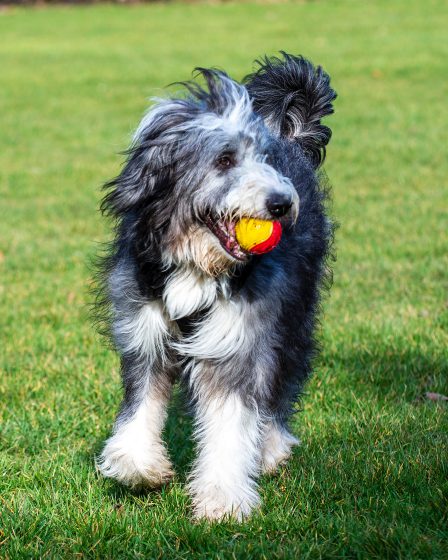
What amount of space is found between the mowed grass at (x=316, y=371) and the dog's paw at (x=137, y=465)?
0.11 m

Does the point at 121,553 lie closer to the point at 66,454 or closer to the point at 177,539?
the point at 177,539

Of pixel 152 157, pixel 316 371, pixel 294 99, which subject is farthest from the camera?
pixel 316 371

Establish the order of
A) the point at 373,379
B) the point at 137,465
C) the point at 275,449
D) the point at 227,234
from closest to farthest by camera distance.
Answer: the point at 227,234, the point at 137,465, the point at 275,449, the point at 373,379

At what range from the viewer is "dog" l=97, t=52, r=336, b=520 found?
12.5 feet

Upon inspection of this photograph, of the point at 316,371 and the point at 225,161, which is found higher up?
the point at 225,161

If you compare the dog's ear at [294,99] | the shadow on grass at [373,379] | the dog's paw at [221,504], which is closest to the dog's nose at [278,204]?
the dog's paw at [221,504]

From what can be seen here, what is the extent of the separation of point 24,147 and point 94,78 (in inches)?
245

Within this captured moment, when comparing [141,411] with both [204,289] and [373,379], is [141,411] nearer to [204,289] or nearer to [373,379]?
[204,289]

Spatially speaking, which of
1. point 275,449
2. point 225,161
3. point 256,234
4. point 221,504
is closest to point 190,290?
point 256,234

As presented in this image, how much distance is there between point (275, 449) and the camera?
4.65m

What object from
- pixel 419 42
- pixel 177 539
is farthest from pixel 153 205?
pixel 419 42

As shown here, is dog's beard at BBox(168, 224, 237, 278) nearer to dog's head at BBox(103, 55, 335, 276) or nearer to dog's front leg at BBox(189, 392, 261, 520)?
dog's head at BBox(103, 55, 335, 276)

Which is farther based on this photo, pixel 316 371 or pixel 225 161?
pixel 316 371

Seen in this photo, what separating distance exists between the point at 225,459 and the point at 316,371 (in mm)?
1920
